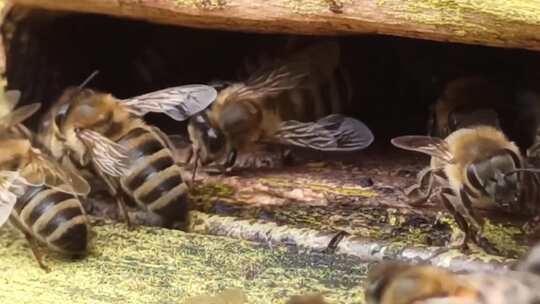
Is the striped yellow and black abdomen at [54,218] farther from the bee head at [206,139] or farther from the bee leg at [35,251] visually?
the bee head at [206,139]

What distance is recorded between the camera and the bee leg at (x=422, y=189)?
3080 mm

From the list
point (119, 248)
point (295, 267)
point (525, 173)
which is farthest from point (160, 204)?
point (525, 173)

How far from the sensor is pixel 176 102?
324 cm

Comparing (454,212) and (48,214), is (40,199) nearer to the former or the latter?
(48,214)

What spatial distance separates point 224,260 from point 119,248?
0.28 meters

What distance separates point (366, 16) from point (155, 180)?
657 millimetres

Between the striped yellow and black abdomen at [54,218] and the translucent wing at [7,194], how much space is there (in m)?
0.04

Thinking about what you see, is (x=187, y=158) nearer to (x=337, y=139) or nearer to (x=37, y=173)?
(x=337, y=139)

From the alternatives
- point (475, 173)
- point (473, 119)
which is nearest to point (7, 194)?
point (475, 173)

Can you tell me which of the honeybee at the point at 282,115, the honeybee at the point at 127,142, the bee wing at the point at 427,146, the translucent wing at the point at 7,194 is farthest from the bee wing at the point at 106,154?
the bee wing at the point at 427,146

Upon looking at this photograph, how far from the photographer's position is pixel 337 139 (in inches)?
130

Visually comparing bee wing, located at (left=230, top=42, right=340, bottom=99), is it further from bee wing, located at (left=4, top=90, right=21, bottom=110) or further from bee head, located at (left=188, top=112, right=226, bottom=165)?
bee wing, located at (left=4, top=90, right=21, bottom=110)

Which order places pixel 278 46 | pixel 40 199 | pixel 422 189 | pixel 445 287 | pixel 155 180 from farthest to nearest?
pixel 278 46, pixel 422 189, pixel 155 180, pixel 40 199, pixel 445 287

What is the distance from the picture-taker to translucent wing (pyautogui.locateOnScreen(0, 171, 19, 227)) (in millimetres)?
2808
